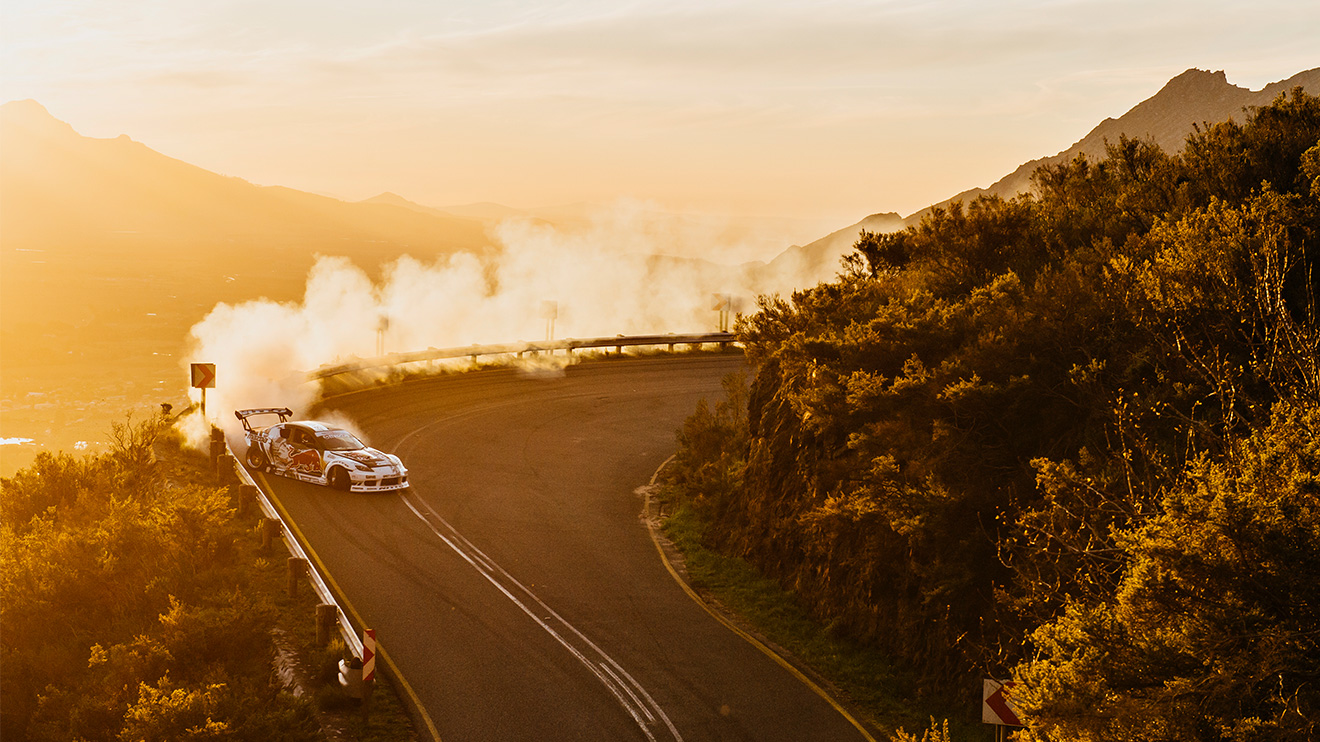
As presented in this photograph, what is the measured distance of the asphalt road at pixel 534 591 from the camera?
14.3 m

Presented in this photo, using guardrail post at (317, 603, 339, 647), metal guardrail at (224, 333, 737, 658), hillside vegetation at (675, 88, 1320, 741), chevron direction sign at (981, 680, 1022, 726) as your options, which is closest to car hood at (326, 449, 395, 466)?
metal guardrail at (224, 333, 737, 658)

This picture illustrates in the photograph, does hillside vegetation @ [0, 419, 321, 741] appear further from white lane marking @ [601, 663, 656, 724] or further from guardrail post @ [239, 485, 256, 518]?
white lane marking @ [601, 663, 656, 724]

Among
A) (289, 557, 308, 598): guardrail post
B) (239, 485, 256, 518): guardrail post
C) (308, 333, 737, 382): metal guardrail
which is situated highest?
(308, 333, 737, 382): metal guardrail

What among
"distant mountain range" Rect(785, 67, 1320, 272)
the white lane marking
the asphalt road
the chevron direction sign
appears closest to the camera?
the chevron direction sign

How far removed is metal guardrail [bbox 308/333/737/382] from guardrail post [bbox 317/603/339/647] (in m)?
18.6

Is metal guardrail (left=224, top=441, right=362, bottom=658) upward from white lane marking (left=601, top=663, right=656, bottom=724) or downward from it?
upward

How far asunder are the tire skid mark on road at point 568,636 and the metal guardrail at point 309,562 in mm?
3205

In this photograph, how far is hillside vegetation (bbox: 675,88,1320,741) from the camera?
820cm

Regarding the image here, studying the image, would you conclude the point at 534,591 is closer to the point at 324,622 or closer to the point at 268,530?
the point at 324,622

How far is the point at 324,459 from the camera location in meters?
23.2

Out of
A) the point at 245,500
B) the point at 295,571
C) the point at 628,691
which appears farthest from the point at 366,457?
the point at 628,691

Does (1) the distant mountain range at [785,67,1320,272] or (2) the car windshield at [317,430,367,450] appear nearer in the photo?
(2) the car windshield at [317,430,367,450]

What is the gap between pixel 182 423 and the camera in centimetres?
2639

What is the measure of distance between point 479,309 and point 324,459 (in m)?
64.8
